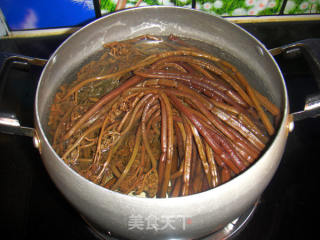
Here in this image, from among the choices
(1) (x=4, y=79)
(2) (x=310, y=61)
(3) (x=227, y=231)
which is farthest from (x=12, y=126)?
(2) (x=310, y=61)

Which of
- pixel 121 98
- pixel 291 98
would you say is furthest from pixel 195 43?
pixel 291 98

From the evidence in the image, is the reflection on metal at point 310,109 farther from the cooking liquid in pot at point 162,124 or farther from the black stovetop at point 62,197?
the black stovetop at point 62,197

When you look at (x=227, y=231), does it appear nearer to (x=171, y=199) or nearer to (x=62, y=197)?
(x=171, y=199)

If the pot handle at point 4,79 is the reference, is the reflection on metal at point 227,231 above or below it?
below

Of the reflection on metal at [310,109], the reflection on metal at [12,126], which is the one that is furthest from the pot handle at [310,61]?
the reflection on metal at [12,126]

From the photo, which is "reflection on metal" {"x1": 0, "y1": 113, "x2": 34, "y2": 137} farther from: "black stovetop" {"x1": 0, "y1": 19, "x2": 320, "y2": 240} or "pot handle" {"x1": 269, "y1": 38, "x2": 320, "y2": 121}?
"pot handle" {"x1": 269, "y1": 38, "x2": 320, "y2": 121}

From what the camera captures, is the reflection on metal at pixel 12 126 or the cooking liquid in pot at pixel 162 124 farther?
the cooking liquid in pot at pixel 162 124

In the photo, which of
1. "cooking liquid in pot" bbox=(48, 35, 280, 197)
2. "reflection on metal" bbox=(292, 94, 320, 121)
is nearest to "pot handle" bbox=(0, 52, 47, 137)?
"cooking liquid in pot" bbox=(48, 35, 280, 197)
